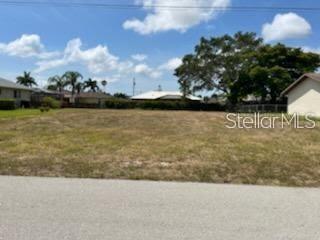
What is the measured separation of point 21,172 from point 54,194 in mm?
1816

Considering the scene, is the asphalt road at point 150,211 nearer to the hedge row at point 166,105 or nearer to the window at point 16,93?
the hedge row at point 166,105

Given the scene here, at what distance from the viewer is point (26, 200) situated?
16.1 ft

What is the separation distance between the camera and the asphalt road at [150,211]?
12.6 feet

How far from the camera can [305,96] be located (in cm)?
3050

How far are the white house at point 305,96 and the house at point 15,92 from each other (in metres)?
31.6

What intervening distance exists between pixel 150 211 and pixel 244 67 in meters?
43.1

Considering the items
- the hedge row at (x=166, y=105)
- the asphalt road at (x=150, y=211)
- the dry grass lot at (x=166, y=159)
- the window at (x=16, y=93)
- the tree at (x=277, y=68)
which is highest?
the tree at (x=277, y=68)

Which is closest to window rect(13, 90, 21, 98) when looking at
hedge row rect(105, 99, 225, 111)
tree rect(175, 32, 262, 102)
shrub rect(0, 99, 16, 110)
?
shrub rect(0, 99, 16, 110)

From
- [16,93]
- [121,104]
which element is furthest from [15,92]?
[121,104]

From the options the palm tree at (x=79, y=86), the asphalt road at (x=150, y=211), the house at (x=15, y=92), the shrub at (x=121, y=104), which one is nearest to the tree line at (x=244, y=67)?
the shrub at (x=121, y=104)

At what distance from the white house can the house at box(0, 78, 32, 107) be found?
31.6 m

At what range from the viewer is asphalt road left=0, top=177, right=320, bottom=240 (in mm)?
3846

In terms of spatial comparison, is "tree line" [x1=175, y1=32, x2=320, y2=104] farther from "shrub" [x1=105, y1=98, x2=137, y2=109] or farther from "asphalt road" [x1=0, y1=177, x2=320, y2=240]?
"asphalt road" [x1=0, y1=177, x2=320, y2=240]

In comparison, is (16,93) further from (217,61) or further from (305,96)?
(305,96)
